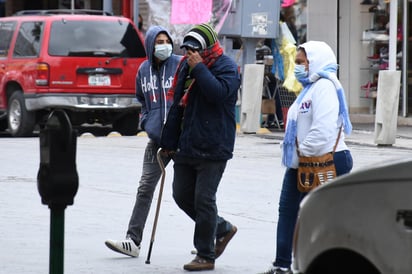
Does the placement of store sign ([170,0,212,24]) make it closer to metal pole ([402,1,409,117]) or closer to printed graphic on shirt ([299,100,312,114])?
metal pole ([402,1,409,117])

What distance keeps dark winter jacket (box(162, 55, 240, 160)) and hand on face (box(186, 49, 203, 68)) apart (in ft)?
0.11

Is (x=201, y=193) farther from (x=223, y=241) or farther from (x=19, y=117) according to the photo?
(x=19, y=117)

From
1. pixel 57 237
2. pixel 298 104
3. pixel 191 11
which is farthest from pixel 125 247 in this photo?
pixel 191 11

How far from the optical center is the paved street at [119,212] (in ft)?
29.4

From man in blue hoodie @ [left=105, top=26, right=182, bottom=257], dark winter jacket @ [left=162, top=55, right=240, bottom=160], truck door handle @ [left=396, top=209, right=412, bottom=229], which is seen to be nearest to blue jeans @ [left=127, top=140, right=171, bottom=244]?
man in blue hoodie @ [left=105, top=26, right=182, bottom=257]

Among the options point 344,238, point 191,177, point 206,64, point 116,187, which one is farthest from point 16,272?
point 116,187

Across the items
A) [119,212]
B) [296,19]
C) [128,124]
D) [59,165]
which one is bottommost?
[119,212]

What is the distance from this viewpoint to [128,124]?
20359 mm

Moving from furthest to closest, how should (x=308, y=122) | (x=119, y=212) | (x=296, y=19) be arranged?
(x=296, y=19) < (x=119, y=212) < (x=308, y=122)

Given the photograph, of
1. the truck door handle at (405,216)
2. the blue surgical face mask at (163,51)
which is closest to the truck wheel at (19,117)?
the blue surgical face mask at (163,51)

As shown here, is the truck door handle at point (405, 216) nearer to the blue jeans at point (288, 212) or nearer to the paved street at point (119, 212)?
the paved street at point (119, 212)

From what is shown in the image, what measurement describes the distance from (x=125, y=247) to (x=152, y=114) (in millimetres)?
1001

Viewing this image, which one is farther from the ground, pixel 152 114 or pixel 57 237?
pixel 152 114

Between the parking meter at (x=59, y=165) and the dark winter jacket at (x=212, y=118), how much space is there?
241 cm
